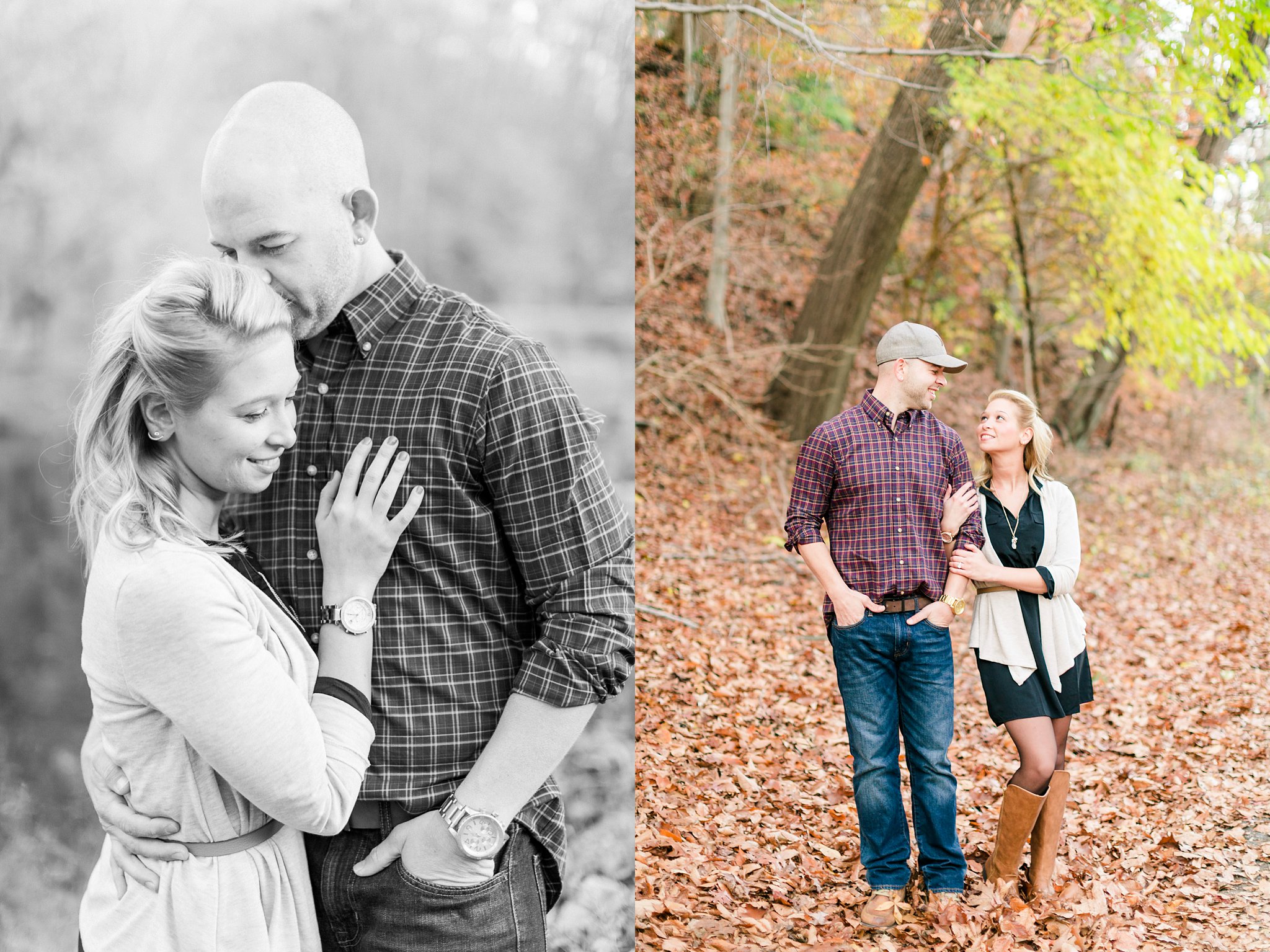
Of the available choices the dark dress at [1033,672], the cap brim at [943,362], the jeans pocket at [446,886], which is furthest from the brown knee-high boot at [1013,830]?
the jeans pocket at [446,886]

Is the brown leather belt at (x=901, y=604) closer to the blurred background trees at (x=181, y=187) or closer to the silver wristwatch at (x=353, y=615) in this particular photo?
the blurred background trees at (x=181, y=187)

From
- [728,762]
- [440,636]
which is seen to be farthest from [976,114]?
[440,636]

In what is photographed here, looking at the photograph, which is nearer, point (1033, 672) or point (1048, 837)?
point (1033, 672)

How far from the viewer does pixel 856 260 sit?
6.70m

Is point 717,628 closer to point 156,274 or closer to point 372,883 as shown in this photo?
point 372,883

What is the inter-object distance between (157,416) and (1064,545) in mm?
2393

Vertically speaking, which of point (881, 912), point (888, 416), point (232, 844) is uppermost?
point (888, 416)

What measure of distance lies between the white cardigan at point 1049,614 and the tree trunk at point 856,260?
10.7 feet

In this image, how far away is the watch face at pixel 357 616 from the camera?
61.7 inches

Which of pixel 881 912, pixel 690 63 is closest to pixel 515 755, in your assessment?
pixel 881 912

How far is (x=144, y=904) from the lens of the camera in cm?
150

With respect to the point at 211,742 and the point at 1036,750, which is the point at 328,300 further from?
the point at 1036,750

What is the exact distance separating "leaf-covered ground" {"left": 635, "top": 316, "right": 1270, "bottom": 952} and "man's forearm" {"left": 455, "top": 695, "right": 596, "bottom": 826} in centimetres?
186

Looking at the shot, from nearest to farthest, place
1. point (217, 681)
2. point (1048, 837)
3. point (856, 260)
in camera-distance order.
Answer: point (217, 681)
point (1048, 837)
point (856, 260)
